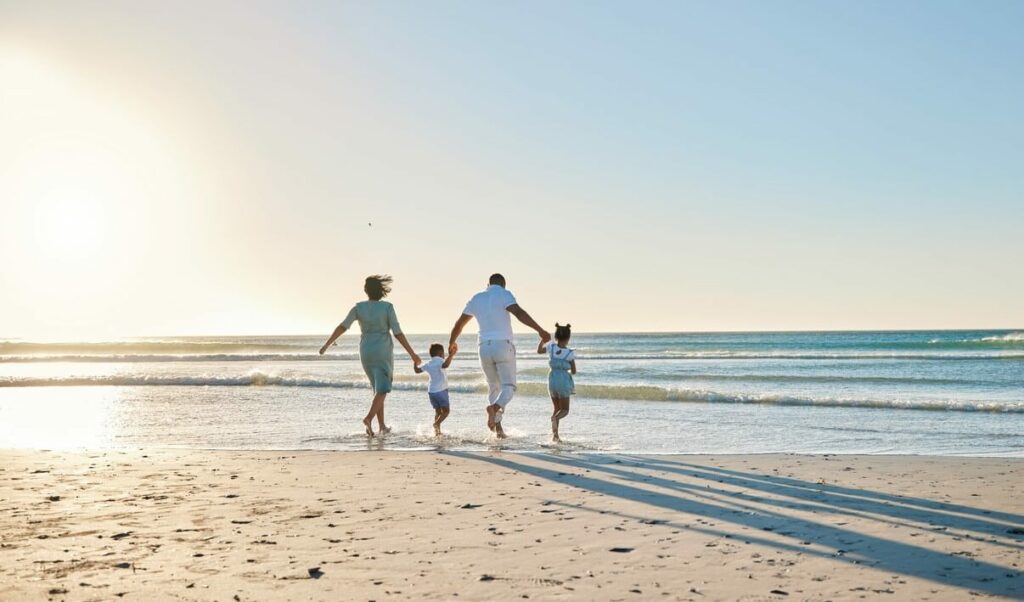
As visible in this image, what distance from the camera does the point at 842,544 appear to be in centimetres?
456

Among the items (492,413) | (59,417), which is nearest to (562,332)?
(492,413)

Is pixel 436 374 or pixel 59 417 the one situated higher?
pixel 436 374

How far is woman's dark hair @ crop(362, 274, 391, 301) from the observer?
34.4ft

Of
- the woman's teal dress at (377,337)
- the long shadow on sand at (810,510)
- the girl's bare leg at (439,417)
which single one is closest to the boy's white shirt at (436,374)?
the girl's bare leg at (439,417)

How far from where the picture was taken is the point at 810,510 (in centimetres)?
555

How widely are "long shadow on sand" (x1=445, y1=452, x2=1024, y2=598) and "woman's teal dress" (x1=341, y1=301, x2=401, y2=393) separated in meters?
3.11

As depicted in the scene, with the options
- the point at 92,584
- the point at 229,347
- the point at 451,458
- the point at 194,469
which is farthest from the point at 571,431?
the point at 229,347

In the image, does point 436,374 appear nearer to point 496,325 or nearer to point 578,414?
point 496,325

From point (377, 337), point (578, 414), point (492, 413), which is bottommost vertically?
point (578, 414)

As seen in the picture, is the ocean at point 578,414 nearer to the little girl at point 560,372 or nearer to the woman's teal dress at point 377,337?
the little girl at point 560,372

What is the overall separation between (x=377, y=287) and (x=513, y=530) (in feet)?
19.6

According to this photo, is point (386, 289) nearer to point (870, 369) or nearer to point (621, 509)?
point (621, 509)

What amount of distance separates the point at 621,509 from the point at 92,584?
3.32m

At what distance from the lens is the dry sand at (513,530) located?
386 cm
